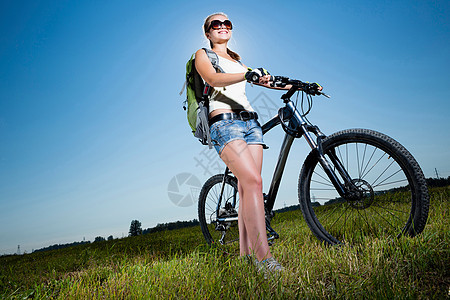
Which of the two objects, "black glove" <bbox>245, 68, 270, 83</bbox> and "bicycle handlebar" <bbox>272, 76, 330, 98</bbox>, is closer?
"black glove" <bbox>245, 68, 270, 83</bbox>

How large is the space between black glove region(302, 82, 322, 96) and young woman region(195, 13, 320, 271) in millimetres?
589

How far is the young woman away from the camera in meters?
2.32

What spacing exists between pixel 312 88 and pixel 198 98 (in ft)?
3.76

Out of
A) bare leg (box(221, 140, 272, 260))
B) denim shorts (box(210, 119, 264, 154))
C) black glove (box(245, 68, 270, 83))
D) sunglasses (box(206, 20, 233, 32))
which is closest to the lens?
black glove (box(245, 68, 270, 83))

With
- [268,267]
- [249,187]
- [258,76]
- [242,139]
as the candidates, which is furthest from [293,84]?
[268,267]

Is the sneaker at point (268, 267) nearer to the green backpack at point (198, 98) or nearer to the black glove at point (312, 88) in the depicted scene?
the green backpack at point (198, 98)

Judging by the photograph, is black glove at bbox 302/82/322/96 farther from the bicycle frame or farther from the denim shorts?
the denim shorts

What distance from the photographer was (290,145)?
3.08 m

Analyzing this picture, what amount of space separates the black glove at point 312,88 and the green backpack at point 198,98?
873 millimetres

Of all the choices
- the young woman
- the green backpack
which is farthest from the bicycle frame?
the green backpack

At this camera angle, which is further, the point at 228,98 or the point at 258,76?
the point at 228,98

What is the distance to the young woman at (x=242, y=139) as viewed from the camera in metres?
2.32

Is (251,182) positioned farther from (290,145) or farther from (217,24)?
(217,24)

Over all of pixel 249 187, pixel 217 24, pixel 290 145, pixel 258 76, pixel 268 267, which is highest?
pixel 217 24
